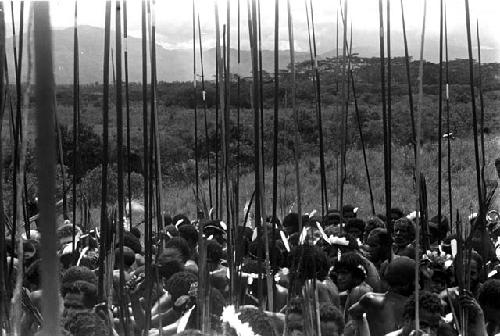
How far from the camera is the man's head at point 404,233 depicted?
7.20 ft

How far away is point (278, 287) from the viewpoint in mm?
1740

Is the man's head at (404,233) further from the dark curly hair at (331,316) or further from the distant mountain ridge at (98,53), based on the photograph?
the dark curly hair at (331,316)

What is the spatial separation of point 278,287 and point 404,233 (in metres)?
0.60

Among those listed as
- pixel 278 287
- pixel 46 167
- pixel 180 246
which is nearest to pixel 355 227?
pixel 180 246

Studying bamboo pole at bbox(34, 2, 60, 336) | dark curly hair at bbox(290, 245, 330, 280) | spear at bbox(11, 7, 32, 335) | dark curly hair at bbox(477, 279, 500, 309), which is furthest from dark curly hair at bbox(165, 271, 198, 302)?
bamboo pole at bbox(34, 2, 60, 336)

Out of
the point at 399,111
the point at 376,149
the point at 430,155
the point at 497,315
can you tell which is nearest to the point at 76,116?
the point at 497,315

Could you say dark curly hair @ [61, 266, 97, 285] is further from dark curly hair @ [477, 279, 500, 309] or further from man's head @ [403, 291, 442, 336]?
dark curly hair @ [477, 279, 500, 309]

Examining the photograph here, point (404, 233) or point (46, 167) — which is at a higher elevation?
point (46, 167)

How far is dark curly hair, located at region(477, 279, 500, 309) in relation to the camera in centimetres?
150

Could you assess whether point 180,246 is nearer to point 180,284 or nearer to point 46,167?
point 180,284

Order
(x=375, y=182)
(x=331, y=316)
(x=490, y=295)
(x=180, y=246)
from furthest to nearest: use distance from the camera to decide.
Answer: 1. (x=375, y=182)
2. (x=180, y=246)
3. (x=490, y=295)
4. (x=331, y=316)

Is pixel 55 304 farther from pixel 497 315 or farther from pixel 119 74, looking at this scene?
pixel 497 315

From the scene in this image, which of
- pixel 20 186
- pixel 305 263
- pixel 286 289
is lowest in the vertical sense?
pixel 286 289

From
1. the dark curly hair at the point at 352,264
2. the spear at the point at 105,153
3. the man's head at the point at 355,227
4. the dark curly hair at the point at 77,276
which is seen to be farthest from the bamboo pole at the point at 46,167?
the man's head at the point at 355,227
